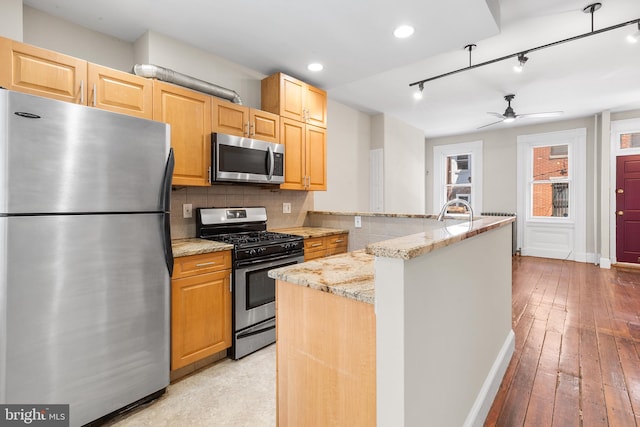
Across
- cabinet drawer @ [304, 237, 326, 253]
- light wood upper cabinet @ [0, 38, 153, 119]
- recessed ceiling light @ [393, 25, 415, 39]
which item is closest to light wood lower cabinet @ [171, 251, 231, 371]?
cabinet drawer @ [304, 237, 326, 253]

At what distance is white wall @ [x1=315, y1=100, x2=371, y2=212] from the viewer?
455 cm

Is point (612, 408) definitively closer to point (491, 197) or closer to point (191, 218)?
point (191, 218)

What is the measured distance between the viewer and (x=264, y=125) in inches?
122

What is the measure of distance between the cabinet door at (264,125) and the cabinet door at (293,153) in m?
0.07

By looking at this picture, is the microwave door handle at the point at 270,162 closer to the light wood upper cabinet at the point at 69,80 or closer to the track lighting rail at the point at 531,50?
the light wood upper cabinet at the point at 69,80

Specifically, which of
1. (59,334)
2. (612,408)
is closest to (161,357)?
(59,334)

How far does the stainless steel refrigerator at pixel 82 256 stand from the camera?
4.69 ft

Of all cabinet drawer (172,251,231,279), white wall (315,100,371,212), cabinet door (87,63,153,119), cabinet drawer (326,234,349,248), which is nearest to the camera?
cabinet door (87,63,153,119)

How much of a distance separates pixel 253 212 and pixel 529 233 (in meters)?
6.04

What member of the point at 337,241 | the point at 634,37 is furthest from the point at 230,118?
the point at 634,37

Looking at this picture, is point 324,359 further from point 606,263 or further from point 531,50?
point 606,263

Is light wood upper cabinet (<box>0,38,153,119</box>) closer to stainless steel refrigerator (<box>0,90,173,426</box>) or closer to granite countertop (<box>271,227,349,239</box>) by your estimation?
stainless steel refrigerator (<box>0,90,173,426</box>)

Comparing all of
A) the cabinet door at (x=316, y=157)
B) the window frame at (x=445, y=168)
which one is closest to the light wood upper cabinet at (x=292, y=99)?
the cabinet door at (x=316, y=157)

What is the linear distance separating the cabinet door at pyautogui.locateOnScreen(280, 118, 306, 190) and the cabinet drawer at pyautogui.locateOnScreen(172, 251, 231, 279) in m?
1.15
